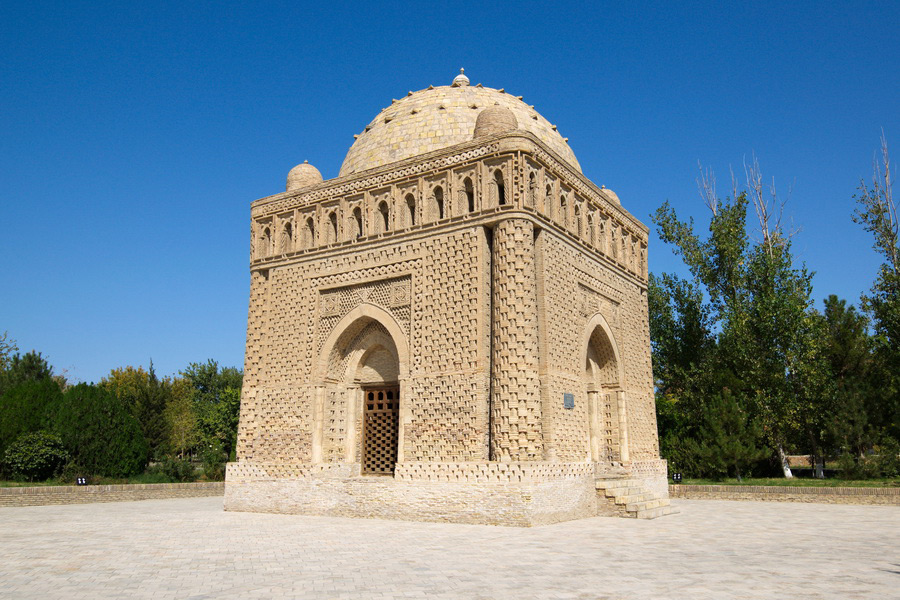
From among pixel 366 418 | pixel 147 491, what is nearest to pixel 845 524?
pixel 366 418

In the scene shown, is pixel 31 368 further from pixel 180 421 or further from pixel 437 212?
pixel 437 212

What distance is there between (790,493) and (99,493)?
15572 mm

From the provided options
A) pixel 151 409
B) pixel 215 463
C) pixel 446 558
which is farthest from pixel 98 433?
pixel 446 558

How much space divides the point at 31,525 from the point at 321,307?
590 centimetres

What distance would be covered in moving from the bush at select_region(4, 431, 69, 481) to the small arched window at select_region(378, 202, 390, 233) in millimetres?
10885

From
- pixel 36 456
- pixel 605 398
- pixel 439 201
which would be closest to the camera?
pixel 439 201

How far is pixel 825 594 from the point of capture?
206 inches

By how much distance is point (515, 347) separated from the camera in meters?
10.8

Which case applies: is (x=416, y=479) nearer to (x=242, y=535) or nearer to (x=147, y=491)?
(x=242, y=535)

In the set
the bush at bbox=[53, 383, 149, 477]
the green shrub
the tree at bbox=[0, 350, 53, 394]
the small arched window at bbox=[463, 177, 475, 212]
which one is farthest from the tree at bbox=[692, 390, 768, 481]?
the tree at bbox=[0, 350, 53, 394]

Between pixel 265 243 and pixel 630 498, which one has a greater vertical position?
pixel 265 243

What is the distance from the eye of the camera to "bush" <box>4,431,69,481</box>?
55.9ft

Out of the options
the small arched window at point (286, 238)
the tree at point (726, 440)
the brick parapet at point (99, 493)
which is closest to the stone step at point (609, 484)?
the tree at point (726, 440)

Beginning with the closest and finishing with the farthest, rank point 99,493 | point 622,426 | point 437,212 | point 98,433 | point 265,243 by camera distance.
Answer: point 437,212, point 622,426, point 265,243, point 99,493, point 98,433
